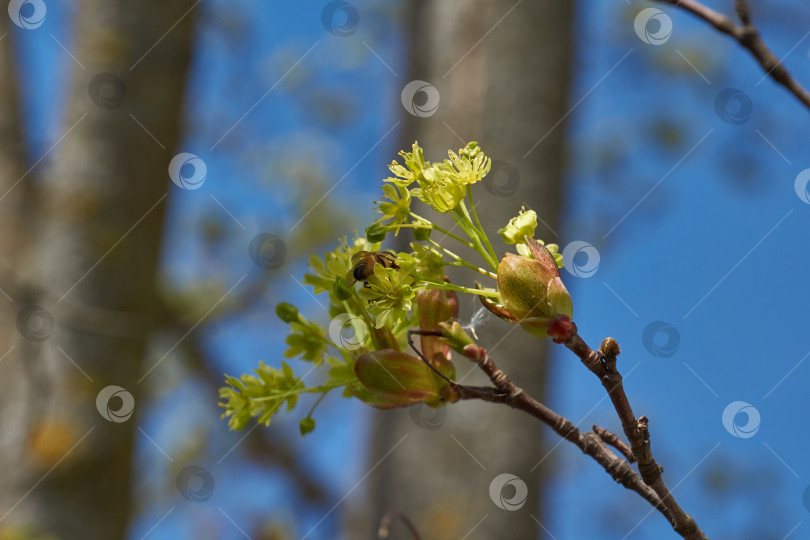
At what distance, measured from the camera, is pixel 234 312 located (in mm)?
3426

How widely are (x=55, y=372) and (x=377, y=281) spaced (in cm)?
219

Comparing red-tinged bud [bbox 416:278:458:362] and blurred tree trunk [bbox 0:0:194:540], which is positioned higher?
red-tinged bud [bbox 416:278:458:362]

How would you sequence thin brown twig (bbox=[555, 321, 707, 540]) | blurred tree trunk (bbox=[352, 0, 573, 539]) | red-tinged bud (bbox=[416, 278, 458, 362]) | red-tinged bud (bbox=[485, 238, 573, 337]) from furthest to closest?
blurred tree trunk (bbox=[352, 0, 573, 539]), red-tinged bud (bbox=[416, 278, 458, 362]), red-tinged bud (bbox=[485, 238, 573, 337]), thin brown twig (bbox=[555, 321, 707, 540])

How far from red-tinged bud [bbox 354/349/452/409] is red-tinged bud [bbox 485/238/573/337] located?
0.15 metres

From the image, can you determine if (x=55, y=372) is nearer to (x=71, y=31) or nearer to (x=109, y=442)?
(x=109, y=442)

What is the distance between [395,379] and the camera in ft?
2.86

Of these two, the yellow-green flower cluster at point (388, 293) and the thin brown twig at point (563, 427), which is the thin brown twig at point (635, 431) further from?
the yellow-green flower cluster at point (388, 293)

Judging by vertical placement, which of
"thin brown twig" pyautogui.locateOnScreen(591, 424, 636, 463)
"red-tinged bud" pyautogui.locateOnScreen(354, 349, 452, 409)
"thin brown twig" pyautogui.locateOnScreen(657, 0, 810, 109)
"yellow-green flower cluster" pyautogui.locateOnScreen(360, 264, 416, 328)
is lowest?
"red-tinged bud" pyautogui.locateOnScreen(354, 349, 452, 409)

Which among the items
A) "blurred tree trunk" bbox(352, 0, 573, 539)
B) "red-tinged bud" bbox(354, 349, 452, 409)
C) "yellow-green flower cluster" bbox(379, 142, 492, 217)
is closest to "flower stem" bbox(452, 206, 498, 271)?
"yellow-green flower cluster" bbox(379, 142, 492, 217)

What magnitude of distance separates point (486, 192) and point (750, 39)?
1883 millimetres

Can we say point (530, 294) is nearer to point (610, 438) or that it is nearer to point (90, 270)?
point (610, 438)

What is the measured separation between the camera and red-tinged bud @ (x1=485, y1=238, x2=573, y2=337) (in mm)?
779

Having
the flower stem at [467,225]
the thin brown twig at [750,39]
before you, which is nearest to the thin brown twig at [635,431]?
the flower stem at [467,225]

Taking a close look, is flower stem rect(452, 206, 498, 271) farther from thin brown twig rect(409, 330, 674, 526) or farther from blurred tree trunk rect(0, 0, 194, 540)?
blurred tree trunk rect(0, 0, 194, 540)
